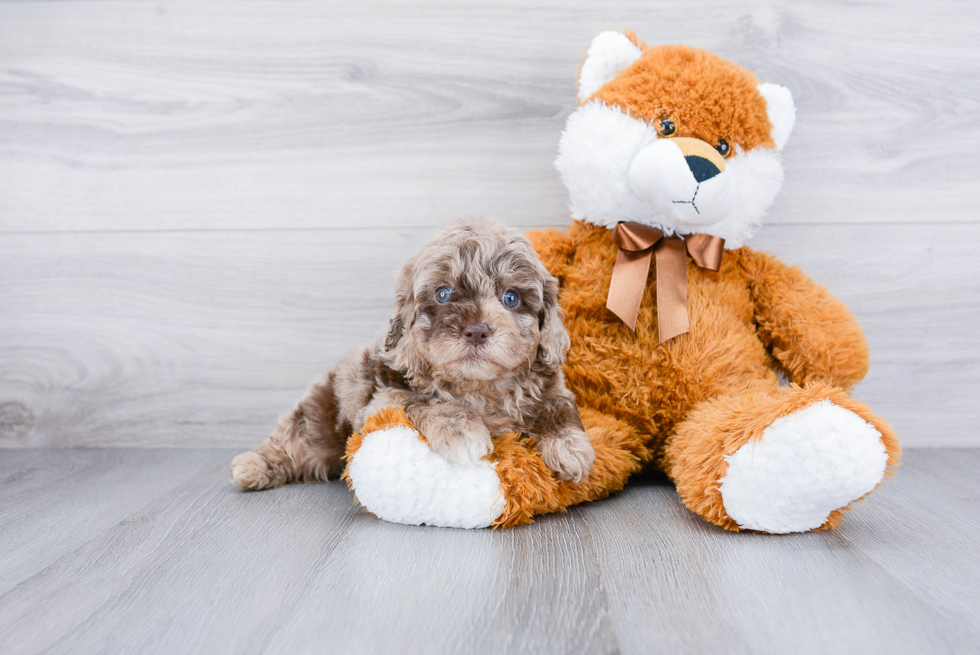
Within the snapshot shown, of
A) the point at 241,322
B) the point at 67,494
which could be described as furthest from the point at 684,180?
the point at 67,494

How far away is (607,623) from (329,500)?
73cm

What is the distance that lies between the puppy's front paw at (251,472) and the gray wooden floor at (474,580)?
1.6 inches

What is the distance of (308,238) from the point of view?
6.05ft

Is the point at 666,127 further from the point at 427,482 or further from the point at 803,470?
the point at 427,482

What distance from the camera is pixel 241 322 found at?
1864 millimetres

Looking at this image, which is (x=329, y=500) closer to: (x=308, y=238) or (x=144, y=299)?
(x=308, y=238)

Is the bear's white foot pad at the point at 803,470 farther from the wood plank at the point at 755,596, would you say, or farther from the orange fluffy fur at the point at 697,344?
the orange fluffy fur at the point at 697,344

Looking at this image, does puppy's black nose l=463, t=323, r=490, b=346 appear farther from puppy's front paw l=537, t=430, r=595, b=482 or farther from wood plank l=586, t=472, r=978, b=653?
wood plank l=586, t=472, r=978, b=653

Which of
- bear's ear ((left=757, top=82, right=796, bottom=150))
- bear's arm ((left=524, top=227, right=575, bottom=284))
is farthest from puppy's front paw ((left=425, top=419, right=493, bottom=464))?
bear's ear ((left=757, top=82, right=796, bottom=150))

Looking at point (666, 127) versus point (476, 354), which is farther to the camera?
point (666, 127)

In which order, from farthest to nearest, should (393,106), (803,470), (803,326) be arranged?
1. (393,106)
2. (803,326)
3. (803,470)

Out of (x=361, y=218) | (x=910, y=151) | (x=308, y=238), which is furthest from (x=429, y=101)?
(x=910, y=151)

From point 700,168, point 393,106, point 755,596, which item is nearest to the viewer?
point 755,596

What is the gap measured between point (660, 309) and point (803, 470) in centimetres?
45
